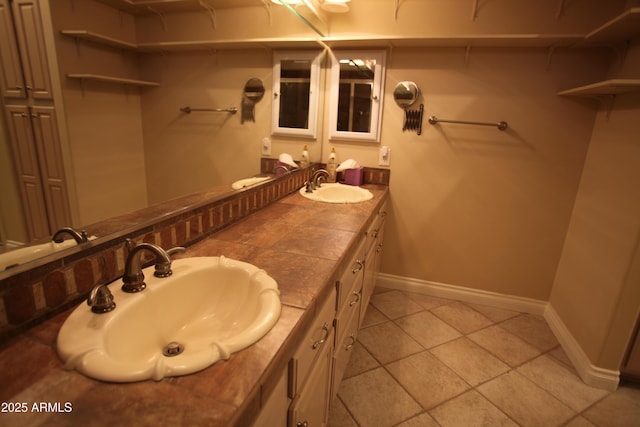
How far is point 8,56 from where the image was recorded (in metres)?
0.60

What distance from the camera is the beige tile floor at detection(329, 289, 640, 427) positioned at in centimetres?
158

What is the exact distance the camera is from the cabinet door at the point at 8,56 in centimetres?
59

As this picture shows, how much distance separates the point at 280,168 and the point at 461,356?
1.61m

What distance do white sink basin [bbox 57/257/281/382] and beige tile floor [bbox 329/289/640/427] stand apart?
3.05 ft

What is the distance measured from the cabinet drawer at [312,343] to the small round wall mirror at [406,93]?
1.68 meters

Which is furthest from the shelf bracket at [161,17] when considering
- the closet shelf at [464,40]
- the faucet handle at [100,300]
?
the closet shelf at [464,40]

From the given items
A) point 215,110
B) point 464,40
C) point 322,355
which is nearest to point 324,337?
point 322,355

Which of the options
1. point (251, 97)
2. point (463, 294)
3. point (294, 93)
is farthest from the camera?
point (463, 294)

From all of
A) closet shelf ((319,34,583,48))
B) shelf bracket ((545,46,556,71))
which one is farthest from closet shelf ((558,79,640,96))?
closet shelf ((319,34,583,48))

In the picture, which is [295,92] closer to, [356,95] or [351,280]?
[356,95]

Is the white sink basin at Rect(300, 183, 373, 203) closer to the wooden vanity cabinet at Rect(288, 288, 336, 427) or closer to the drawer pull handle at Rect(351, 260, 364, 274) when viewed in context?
the drawer pull handle at Rect(351, 260, 364, 274)

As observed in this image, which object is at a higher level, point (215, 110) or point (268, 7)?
point (268, 7)

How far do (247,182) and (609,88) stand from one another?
190 cm

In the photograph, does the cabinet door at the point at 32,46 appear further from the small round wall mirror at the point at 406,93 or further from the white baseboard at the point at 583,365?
the white baseboard at the point at 583,365
